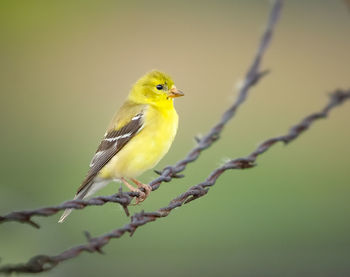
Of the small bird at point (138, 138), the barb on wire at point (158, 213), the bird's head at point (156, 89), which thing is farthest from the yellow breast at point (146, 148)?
the barb on wire at point (158, 213)

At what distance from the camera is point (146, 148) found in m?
4.32

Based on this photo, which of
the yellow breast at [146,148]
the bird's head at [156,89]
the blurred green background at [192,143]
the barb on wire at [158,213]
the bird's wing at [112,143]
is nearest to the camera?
the barb on wire at [158,213]

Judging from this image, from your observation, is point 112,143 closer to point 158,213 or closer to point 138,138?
point 138,138

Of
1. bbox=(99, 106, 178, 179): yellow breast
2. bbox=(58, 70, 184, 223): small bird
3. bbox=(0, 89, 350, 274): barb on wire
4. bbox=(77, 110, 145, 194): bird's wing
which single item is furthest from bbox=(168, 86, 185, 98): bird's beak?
bbox=(0, 89, 350, 274): barb on wire

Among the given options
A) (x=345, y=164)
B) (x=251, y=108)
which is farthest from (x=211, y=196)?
(x=251, y=108)

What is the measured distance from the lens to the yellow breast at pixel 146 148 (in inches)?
170

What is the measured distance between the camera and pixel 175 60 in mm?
16703

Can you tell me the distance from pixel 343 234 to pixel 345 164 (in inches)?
150

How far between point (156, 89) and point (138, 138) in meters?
0.38

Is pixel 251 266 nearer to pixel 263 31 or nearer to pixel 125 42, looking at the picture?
pixel 263 31

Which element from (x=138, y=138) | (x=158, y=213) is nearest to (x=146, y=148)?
(x=138, y=138)

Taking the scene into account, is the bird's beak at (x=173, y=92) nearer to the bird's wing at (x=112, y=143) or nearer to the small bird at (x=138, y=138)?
the small bird at (x=138, y=138)

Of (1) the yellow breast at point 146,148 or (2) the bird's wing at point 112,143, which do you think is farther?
(1) the yellow breast at point 146,148

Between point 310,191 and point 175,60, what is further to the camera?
point 175,60
